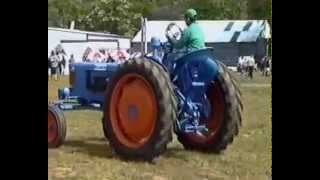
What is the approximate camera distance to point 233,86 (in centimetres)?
350

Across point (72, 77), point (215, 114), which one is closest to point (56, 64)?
point (72, 77)

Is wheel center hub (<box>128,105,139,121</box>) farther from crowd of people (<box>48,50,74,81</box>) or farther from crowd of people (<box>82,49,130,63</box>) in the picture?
crowd of people (<box>48,50,74,81</box>)

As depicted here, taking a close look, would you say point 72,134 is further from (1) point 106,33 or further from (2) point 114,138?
(1) point 106,33

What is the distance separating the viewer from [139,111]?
3.57 m

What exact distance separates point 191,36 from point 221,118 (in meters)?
0.49

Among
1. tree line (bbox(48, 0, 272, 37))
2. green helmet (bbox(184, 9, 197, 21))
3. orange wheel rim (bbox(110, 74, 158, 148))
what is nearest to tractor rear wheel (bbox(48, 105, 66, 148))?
orange wheel rim (bbox(110, 74, 158, 148))

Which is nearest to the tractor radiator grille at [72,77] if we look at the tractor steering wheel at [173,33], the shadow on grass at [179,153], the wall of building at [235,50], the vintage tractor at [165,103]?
the vintage tractor at [165,103]

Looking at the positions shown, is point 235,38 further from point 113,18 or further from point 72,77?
point 72,77

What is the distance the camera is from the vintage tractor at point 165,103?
348 centimetres

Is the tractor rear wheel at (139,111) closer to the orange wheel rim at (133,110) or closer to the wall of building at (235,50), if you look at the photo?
the orange wheel rim at (133,110)

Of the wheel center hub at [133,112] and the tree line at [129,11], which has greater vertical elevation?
the tree line at [129,11]

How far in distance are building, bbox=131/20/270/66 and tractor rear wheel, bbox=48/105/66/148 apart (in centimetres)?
92

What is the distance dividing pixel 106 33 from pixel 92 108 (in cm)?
44
